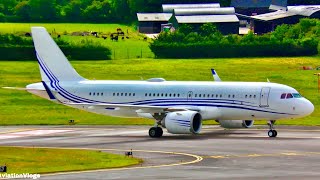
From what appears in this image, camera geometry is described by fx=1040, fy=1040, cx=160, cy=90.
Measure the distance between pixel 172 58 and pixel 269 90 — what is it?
76205mm

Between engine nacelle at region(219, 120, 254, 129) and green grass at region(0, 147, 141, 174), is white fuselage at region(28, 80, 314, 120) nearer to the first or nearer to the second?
engine nacelle at region(219, 120, 254, 129)

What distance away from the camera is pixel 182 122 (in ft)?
267

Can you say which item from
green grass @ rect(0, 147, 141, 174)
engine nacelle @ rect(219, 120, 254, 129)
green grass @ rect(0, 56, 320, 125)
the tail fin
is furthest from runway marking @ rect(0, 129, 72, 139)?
engine nacelle @ rect(219, 120, 254, 129)

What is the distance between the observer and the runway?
57.2 meters

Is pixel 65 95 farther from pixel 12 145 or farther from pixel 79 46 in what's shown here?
pixel 79 46

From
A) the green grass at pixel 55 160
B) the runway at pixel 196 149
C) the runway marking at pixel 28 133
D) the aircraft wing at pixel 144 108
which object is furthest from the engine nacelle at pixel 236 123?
the green grass at pixel 55 160

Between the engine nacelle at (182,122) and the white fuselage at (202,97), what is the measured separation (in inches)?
78.1

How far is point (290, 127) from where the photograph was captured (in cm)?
9138

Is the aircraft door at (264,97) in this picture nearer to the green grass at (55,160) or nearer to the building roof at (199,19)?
the green grass at (55,160)

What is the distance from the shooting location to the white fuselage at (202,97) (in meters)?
81.9

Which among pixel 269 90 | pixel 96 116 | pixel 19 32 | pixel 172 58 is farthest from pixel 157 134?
pixel 19 32

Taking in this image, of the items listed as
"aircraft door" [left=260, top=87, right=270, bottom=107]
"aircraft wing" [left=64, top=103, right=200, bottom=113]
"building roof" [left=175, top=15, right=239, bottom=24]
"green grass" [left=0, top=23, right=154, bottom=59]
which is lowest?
"green grass" [left=0, top=23, right=154, bottom=59]

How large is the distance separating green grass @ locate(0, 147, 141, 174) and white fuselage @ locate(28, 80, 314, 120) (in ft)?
53.3

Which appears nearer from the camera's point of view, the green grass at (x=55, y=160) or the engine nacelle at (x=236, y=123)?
the green grass at (x=55, y=160)
